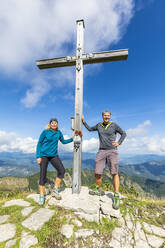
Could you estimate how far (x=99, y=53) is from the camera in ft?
→ 18.3

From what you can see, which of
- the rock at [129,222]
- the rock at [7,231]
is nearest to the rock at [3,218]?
the rock at [7,231]

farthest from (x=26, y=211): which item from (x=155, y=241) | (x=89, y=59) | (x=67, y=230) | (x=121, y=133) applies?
(x=89, y=59)

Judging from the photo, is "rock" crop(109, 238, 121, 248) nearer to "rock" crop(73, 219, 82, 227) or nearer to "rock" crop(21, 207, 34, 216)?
"rock" crop(73, 219, 82, 227)

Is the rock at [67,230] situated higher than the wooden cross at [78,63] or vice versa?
the wooden cross at [78,63]

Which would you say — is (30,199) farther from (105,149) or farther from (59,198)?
(105,149)

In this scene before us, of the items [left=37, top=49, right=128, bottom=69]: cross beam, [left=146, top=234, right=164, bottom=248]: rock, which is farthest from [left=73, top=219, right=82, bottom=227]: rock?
[left=37, top=49, right=128, bottom=69]: cross beam

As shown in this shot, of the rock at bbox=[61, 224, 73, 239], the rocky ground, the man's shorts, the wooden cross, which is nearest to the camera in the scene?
the rocky ground

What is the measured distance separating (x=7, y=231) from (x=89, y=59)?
624 centimetres

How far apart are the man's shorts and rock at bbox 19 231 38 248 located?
2.64m

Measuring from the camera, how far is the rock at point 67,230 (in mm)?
3248

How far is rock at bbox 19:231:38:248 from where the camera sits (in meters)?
2.93

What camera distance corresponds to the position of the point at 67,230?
3.39m

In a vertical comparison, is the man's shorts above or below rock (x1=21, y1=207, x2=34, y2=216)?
above

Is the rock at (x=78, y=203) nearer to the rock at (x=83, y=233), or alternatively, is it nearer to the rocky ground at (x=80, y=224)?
the rocky ground at (x=80, y=224)
